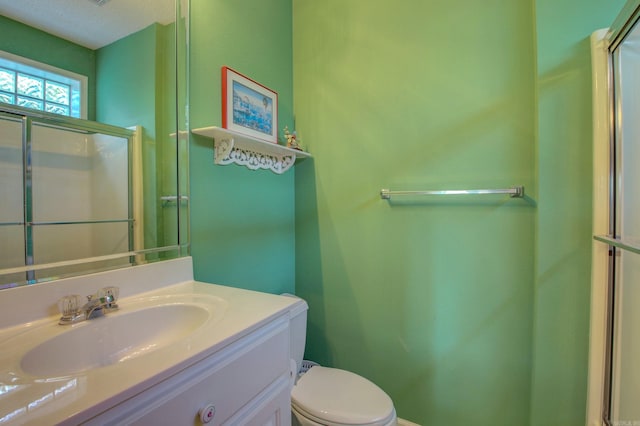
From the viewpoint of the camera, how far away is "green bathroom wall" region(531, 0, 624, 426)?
1.08 m

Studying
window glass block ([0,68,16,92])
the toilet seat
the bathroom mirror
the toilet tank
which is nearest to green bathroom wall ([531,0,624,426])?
the toilet seat

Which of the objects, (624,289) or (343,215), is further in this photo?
(343,215)

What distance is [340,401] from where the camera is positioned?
1.20 metres

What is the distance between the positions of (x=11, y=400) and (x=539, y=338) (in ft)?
5.16

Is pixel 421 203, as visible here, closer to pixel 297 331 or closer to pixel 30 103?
pixel 297 331

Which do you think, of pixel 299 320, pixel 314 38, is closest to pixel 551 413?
pixel 299 320

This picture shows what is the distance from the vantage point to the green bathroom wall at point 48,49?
0.75 meters

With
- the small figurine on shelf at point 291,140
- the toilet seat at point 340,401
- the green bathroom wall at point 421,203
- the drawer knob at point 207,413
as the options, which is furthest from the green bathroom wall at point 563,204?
the drawer knob at point 207,413

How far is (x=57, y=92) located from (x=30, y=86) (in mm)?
60

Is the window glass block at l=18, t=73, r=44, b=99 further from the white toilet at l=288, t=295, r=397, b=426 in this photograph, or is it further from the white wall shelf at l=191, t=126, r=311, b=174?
the white toilet at l=288, t=295, r=397, b=426

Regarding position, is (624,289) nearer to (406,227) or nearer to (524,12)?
(406,227)

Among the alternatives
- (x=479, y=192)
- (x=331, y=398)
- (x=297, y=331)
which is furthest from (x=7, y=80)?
(x=479, y=192)

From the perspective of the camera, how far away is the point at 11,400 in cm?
45

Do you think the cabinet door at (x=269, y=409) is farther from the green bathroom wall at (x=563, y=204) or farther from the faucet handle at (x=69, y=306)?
the green bathroom wall at (x=563, y=204)
